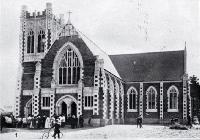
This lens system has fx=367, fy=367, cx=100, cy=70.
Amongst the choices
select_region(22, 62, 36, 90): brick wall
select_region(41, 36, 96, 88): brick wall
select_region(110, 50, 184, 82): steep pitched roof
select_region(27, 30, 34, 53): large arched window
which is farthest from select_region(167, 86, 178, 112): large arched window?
select_region(27, 30, 34, 53): large arched window

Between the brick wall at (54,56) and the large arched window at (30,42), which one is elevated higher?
the large arched window at (30,42)

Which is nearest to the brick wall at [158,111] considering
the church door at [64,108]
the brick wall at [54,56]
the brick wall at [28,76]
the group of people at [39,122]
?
the church door at [64,108]

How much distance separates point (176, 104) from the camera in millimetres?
45812

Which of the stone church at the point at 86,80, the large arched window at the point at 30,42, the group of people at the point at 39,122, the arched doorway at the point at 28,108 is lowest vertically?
the group of people at the point at 39,122

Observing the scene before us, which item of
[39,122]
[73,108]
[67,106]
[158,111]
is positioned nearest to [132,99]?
[158,111]

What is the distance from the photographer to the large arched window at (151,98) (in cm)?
4703

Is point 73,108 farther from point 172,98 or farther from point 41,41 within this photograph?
point 172,98

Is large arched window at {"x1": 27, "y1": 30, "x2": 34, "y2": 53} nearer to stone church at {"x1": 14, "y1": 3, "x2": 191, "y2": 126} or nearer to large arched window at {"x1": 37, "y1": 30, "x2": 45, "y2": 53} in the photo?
stone church at {"x1": 14, "y1": 3, "x2": 191, "y2": 126}

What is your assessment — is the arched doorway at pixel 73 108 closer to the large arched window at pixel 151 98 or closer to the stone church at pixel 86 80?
the stone church at pixel 86 80

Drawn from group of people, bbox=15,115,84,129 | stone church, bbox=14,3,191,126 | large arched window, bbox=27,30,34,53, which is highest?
large arched window, bbox=27,30,34,53

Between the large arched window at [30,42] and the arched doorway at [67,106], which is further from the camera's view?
the large arched window at [30,42]

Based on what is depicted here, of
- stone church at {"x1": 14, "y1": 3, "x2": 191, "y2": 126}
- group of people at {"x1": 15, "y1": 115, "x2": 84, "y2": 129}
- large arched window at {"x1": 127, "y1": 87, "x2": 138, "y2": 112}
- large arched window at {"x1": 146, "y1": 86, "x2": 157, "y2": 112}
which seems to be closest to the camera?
group of people at {"x1": 15, "y1": 115, "x2": 84, "y2": 129}

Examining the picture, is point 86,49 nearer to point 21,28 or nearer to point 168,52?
point 21,28

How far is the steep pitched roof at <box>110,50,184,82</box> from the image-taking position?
48.1 metres
